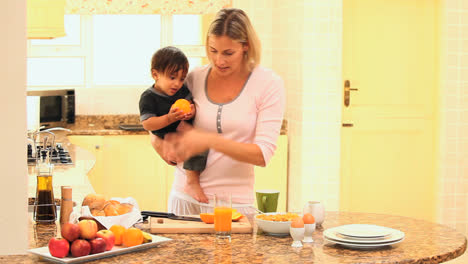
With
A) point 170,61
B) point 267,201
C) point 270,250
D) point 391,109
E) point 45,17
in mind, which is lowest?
point 270,250

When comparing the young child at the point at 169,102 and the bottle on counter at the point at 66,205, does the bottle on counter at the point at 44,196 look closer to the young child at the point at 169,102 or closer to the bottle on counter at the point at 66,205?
the bottle on counter at the point at 66,205

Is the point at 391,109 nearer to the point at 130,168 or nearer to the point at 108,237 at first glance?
the point at 130,168

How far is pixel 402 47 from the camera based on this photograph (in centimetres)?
600

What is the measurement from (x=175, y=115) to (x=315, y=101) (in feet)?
9.13

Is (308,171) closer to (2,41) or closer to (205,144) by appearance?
(205,144)

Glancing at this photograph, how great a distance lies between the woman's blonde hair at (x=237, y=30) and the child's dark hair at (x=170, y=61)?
9.2 inches

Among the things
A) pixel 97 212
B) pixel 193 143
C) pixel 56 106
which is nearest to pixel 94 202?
pixel 97 212

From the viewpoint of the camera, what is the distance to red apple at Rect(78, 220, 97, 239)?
2.15 metres

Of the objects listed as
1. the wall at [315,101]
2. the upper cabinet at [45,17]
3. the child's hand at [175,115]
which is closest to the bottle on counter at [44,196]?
the child's hand at [175,115]

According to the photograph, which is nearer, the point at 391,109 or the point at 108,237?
the point at 108,237

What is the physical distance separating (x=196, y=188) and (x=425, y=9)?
371 centimetres

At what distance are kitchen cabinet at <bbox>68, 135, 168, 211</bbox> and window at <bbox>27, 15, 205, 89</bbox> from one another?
34.1 inches

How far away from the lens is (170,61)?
3053mm

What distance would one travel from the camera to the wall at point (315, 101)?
219 inches
